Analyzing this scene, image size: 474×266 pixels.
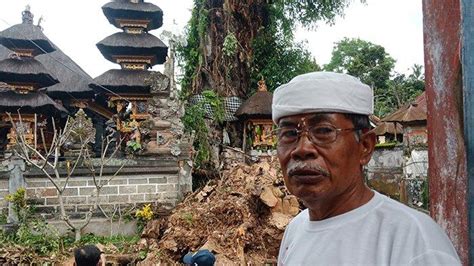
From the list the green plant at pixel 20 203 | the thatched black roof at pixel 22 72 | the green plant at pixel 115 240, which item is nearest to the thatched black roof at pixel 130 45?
the thatched black roof at pixel 22 72

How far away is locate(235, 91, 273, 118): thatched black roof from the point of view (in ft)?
54.3

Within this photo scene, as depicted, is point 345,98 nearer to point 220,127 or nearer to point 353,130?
point 353,130

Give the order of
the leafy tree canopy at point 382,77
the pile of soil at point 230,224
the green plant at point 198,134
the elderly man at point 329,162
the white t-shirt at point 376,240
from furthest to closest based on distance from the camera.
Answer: the leafy tree canopy at point 382,77 < the green plant at point 198,134 < the pile of soil at point 230,224 < the elderly man at point 329,162 < the white t-shirt at point 376,240

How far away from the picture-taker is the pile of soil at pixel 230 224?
7.77m

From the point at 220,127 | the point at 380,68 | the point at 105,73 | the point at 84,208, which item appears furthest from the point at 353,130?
the point at 380,68

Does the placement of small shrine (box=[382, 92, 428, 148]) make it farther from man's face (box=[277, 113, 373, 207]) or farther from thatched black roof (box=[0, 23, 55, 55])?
man's face (box=[277, 113, 373, 207])

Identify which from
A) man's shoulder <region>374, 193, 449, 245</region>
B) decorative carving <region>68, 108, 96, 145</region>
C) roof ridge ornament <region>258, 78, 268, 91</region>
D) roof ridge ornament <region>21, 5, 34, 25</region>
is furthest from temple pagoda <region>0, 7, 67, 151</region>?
man's shoulder <region>374, 193, 449, 245</region>

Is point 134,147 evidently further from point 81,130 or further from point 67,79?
point 67,79

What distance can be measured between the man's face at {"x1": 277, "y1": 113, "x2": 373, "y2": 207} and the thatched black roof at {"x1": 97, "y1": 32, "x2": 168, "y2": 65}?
11.5 metres

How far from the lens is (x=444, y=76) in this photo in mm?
1590

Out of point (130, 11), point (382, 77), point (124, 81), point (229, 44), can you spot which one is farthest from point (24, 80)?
point (382, 77)

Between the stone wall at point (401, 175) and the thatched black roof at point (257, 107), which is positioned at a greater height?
the thatched black roof at point (257, 107)

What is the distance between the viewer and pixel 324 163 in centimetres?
141

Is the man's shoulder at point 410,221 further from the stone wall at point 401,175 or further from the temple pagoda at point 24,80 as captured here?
the temple pagoda at point 24,80
